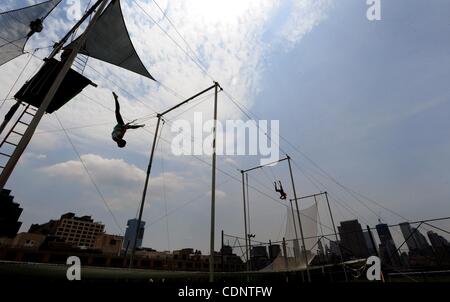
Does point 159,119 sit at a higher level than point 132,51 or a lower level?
lower

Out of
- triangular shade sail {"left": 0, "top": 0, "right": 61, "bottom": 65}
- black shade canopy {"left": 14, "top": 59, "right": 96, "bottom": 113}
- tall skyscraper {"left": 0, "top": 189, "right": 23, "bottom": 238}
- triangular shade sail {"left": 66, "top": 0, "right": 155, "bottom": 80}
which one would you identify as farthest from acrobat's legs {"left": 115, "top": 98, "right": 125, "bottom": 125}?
tall skyscraper {"left": 0, "top": 189, "right": 23, "bottom": 238}

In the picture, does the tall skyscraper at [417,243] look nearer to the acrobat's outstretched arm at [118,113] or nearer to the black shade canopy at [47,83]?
the acrobat's outstretched arm at [118,113]

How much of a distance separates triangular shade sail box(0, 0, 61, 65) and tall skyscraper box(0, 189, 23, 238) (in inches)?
179

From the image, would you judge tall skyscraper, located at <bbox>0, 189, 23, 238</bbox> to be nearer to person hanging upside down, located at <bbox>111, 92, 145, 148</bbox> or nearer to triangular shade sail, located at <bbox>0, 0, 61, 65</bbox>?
person hanging upside down, located at <bbox>111, 92, 145, 148</bbox>

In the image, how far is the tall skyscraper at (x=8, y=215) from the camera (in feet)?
19.4

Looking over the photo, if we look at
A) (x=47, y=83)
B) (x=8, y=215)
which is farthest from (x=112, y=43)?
(x=8, y=215)

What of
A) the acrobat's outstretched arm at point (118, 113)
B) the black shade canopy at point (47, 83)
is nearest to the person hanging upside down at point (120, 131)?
the acrobat's outstretched arm at point (118, 113)

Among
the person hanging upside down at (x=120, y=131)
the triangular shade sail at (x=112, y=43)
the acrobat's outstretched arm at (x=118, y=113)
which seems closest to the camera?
the acrobat's outstretched arm at (x=118, y=113)

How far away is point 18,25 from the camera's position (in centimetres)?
688

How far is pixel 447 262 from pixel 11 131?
16892 mm

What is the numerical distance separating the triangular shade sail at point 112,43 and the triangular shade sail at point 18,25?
1.30m
